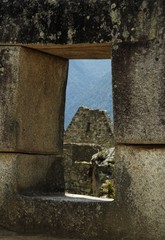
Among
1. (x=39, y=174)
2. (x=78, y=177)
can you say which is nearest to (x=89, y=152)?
(x=78, y=177)

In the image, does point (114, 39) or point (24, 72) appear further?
point (24, 72)

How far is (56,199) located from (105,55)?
1.55 m

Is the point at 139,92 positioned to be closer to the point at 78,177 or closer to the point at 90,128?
the point at 78,177

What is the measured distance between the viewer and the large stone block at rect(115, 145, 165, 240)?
4.95 meters

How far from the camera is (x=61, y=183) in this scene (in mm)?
6371

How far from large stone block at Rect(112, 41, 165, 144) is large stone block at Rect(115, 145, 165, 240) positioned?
12 cm

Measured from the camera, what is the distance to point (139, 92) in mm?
5074

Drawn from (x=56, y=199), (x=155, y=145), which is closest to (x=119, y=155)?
(x=155, y=145)

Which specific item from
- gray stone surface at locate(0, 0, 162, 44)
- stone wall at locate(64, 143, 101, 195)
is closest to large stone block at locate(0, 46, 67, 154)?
gray stone surface at locate(0, 0, 162, 44)

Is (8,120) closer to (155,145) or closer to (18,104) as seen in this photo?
(18,104)

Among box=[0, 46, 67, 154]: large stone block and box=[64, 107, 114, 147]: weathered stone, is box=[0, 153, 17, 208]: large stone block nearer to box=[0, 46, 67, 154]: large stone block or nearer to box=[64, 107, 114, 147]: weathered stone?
box=[0, 46, 67, 154]: large stone block

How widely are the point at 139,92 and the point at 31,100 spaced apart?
1279 millimetres

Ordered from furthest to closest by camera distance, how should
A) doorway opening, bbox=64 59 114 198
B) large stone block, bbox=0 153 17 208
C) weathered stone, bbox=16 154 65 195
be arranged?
1. doorway opening, bbox=64 59 114 198
2. weathered stone, bbox=16 154 65 195
3. large stone block, bbox=0 153 17 208

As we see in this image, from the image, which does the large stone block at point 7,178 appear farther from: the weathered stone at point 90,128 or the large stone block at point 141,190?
the weathered stone at point 90,128
